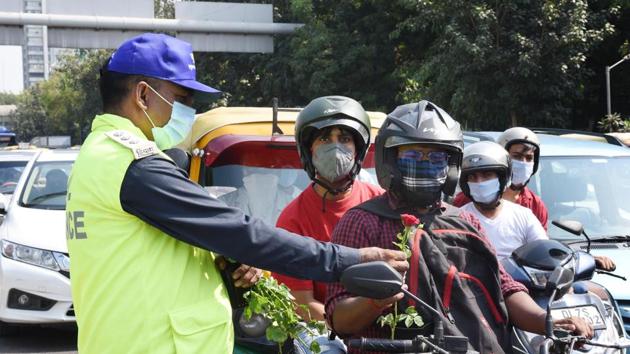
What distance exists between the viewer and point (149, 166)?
2.71 metres

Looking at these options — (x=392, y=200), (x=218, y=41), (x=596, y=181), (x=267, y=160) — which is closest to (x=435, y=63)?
(x=218, y=41)

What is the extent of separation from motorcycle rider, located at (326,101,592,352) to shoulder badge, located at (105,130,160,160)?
83cm

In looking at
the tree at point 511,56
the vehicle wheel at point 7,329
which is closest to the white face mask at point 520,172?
the vehicle wheel at point 7,329

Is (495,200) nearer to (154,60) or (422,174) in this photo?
(422,174)

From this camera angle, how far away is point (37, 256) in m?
8.36

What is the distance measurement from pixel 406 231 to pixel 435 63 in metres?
19.7

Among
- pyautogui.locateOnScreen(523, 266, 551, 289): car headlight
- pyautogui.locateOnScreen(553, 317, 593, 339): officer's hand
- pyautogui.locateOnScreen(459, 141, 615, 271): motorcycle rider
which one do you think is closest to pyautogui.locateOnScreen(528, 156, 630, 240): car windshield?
pyautogui.locateOnScreen(459, 141, 615, 271): motorcycle rider

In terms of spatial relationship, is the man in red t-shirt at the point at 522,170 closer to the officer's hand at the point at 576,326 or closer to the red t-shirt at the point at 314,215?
the red t-shirt at the point at 314,215

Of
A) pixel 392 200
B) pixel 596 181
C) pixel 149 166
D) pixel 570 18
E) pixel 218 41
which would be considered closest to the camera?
pixel 149 166

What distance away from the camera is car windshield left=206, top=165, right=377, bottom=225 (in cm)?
586

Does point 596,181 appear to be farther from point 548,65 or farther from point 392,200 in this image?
point 548,65

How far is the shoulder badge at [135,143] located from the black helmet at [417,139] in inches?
38.9

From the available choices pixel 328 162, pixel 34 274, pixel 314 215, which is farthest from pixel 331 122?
pixel 34 274

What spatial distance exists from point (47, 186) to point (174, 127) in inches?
281
